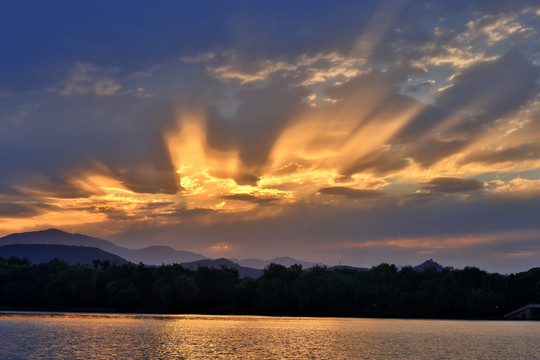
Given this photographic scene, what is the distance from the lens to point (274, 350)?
254 ft

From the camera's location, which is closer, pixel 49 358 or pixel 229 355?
pixel 49 358

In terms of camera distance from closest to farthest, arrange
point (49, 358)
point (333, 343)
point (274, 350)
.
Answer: point (49, 358)
point (274, 350)
point (333, 343)

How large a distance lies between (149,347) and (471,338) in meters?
61.0

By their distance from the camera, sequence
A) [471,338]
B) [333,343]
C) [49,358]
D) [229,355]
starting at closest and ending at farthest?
[49,358], [229,355], [333,343], [471,338]

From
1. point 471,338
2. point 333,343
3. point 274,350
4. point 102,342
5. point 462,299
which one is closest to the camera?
point 274,350

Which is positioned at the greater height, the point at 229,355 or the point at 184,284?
the point at 184,284

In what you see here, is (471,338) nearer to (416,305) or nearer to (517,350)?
(517,350)

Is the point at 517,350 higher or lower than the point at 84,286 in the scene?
lower

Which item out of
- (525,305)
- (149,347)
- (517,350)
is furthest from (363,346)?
(525,305)

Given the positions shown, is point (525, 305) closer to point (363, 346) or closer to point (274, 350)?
point (363, 346)

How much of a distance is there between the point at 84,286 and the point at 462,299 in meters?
134

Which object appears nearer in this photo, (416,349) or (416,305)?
(416,349)

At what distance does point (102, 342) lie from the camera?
82688 millimetres

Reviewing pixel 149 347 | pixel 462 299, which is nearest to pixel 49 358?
pixel 149 347
